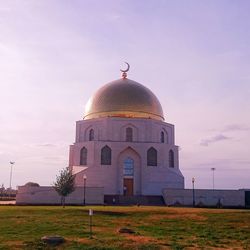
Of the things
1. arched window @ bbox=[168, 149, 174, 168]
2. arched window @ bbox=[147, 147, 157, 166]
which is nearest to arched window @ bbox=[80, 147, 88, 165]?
arched window @ bbox=[147, 147, 157, 166]

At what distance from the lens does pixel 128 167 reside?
52.0 meters

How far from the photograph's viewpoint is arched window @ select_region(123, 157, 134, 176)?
5172cm

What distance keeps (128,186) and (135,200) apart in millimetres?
4549

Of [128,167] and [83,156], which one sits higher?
[83,156]

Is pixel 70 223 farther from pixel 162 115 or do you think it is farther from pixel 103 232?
pixel 162 115

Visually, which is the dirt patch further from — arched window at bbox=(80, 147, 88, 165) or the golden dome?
the golden dome

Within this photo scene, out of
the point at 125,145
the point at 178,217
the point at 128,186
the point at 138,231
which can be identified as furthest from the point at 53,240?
the point at 125,145

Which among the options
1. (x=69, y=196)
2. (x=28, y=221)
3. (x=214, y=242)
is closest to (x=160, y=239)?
(x=214, y=242)

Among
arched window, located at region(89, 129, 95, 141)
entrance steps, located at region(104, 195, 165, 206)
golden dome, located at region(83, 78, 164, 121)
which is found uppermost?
golden dome, located at region(83, 78, 164, 121)

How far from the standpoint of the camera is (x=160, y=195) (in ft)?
163

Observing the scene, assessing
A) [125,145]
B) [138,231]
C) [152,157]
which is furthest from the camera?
[152,157]

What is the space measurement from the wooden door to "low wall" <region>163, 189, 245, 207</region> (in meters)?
5.01

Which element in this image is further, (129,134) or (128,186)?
(129,134)

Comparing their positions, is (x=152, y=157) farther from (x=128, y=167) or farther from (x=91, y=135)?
(x=91, y=135)
